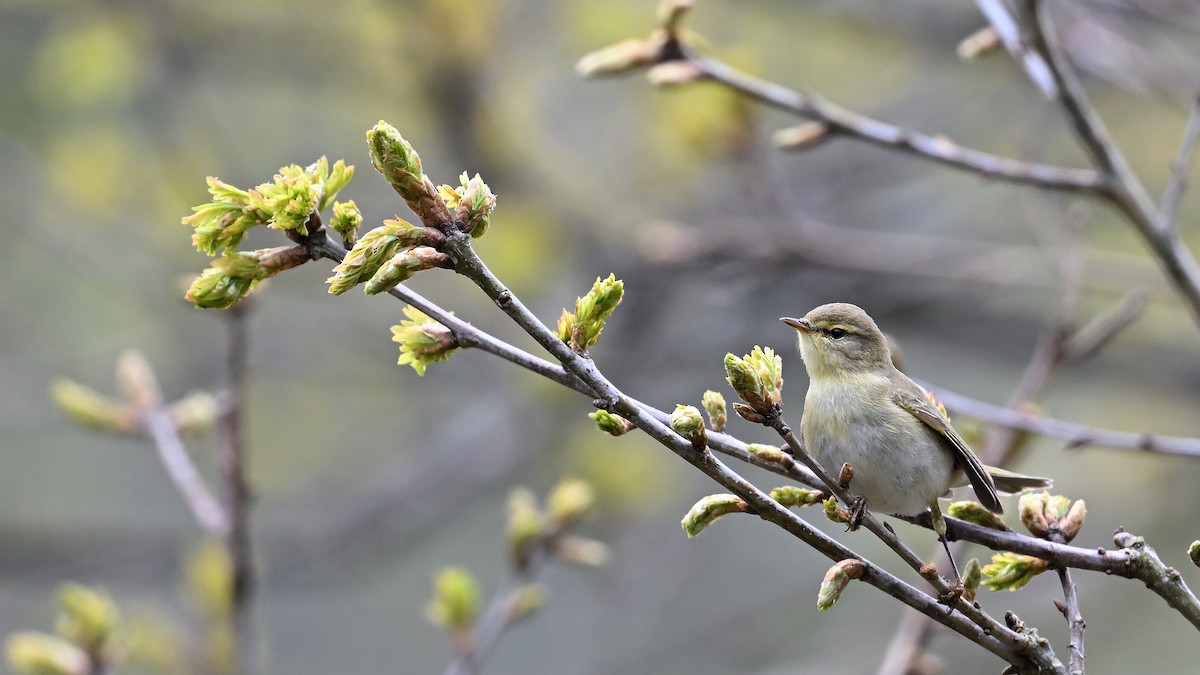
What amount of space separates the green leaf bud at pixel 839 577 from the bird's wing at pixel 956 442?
2.51ft

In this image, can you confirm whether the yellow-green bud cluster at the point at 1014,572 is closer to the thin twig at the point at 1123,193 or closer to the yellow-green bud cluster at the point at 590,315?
the yellow-green bud cluster at the point at 590,315

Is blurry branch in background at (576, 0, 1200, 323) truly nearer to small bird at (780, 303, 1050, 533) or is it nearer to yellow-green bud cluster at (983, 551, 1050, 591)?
small bird at (780, 303, 1050, 533)

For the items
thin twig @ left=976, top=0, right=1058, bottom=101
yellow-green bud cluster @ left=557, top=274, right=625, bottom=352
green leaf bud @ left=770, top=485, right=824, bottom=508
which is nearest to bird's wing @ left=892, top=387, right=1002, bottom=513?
green leaf bud @ left=770, top=485, right=824, bottom=508

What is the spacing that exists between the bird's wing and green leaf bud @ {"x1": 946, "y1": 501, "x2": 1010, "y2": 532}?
190 millimetres

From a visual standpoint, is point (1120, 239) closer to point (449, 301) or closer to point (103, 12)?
point (449, 301)

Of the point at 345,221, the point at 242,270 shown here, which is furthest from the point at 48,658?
the point at 345,221

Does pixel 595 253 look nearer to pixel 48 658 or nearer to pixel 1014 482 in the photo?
pixel 48 658

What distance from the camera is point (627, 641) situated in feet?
22.1

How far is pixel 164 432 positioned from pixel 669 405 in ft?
16.5

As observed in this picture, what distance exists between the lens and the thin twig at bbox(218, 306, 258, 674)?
9.88ft

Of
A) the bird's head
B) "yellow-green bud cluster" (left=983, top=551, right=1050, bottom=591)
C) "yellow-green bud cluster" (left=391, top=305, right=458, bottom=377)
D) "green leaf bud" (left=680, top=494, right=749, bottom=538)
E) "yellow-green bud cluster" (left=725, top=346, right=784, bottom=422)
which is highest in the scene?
"yellow-green bud cluster" (left=391, top=305, right=458, bottom=377)

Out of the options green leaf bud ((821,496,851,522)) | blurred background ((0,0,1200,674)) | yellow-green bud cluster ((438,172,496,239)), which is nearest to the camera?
yellow-green bud cluster ((438,172,496,239))

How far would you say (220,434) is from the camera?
321 cm

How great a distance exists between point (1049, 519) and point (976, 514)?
0.49ft
